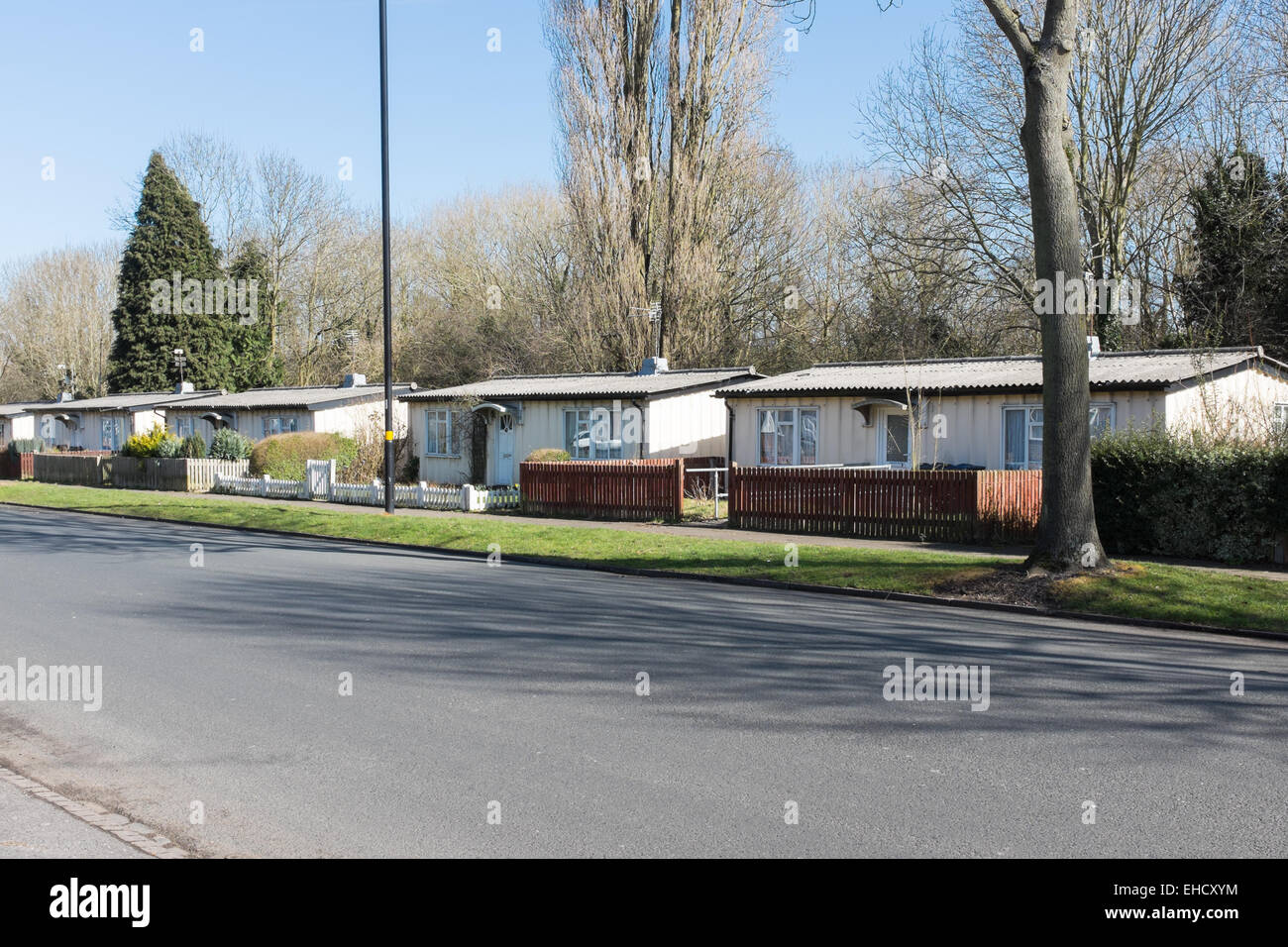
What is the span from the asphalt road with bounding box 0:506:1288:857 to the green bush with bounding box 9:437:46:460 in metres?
44.7

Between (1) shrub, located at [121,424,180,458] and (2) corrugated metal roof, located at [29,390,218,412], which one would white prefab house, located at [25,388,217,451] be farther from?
(1) shrub, located at [121,424,180,458]

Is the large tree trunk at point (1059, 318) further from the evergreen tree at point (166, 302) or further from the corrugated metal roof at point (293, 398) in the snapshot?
the evergreen tree at point (166, 302)

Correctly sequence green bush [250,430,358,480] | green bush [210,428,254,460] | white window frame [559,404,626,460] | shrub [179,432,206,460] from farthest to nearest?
shrub [179,432,206,460] < green bush [210,428,254,460] < green bush [250,430,358,480] < white window frame [559,404,626,460]

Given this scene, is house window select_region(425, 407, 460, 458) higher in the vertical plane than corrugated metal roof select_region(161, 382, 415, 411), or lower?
lower

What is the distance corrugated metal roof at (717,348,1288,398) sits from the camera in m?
22.7

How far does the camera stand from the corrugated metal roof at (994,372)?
2270 cm

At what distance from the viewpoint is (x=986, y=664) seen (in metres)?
9.73

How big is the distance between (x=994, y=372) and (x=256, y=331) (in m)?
51.1

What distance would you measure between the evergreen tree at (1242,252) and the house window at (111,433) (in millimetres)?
45328

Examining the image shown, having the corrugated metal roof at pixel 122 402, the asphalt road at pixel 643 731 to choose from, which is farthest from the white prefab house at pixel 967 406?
the corrugated metal roof at pixel 122 402

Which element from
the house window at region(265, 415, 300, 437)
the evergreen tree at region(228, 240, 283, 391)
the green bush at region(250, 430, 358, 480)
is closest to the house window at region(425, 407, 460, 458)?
the green bush at region(250, 430, 358, 480)

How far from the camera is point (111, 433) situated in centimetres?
5381

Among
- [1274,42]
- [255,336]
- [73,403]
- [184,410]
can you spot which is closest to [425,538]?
[1274,42]

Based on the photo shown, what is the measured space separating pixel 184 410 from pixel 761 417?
3000 cm
